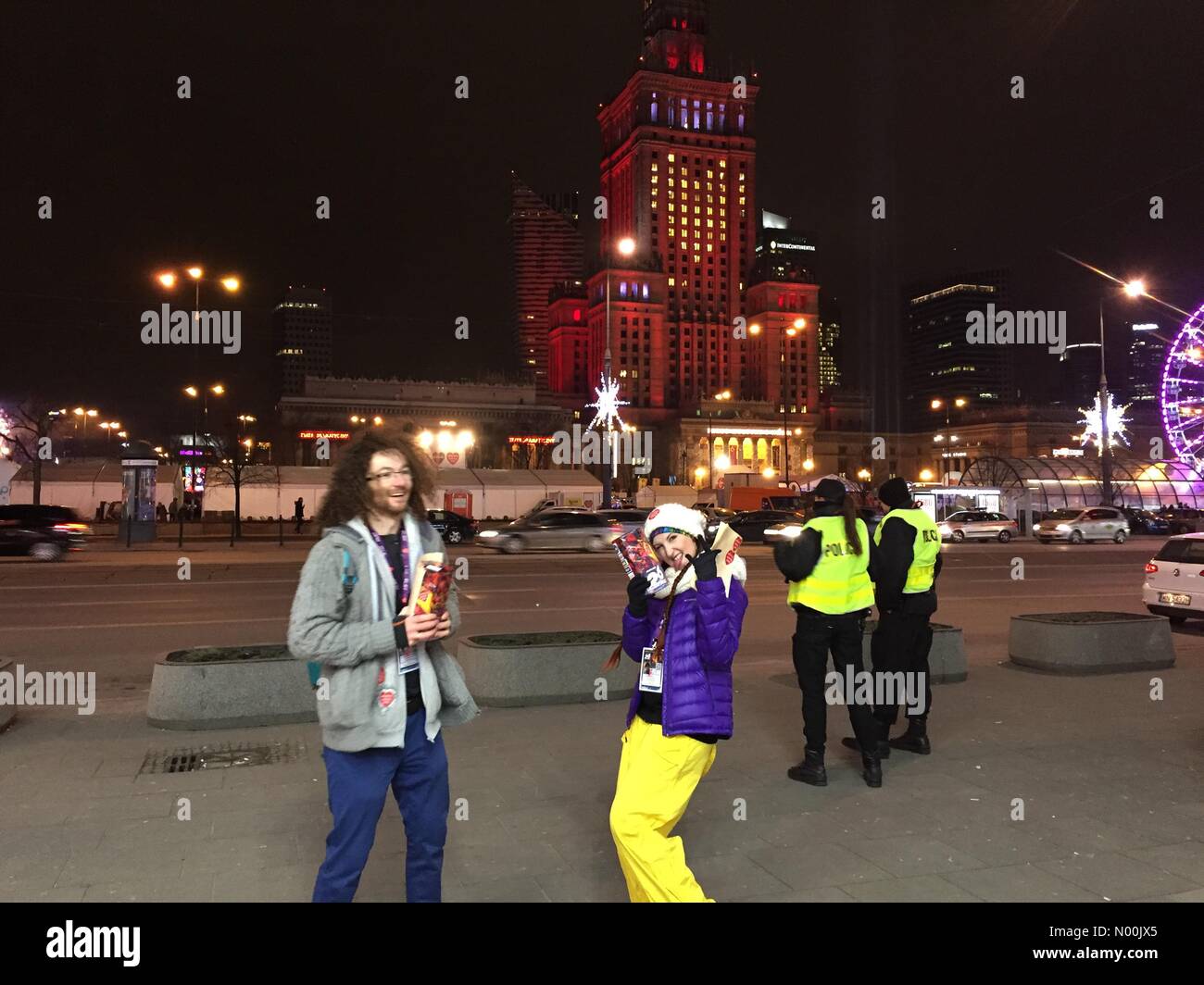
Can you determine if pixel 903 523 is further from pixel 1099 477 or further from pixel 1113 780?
pixel 1099 477

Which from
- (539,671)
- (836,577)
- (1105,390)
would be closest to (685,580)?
(836,577)

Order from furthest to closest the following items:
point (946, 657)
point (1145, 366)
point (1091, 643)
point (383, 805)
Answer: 1. point (1145, 366)
2. point (1091, 643)
3. point (946, 657)
4. point (383, 805)

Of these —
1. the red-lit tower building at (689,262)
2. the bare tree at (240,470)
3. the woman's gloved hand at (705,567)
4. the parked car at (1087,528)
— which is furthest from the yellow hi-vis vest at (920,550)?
the red-lit tower building at (689,262)

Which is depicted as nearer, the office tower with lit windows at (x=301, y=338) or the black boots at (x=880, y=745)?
the black boots at (x=880, y=745)

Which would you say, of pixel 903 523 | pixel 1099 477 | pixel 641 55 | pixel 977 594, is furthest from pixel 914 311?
pixel 903 523

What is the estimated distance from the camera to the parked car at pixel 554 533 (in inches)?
1181

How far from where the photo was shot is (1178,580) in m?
13.6

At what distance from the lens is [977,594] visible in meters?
17.3

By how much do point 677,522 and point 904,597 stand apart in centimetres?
340

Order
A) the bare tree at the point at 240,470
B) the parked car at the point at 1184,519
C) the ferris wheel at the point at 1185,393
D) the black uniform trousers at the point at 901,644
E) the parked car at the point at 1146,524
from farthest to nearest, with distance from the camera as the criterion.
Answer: the parked car at the point at 1146,524 → the parked car at the point at 1184,519 → the bare tree at the point at 240,470 → the ferris wheel at the point at 1185,393 → the black uniform trousers at the point at 901,644

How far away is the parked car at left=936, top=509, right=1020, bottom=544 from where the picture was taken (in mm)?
39750

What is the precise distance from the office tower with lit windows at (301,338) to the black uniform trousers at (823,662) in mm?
150784

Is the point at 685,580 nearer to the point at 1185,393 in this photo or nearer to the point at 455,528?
the point at 455,528

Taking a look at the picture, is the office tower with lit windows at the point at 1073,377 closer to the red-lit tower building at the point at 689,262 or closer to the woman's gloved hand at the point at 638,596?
the red-lit tower building at the point at 689,262
